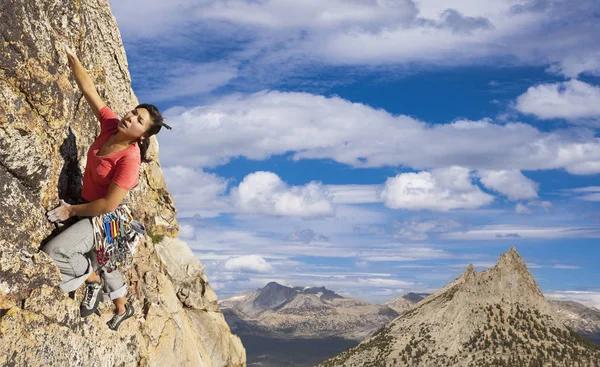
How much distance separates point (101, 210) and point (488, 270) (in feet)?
478

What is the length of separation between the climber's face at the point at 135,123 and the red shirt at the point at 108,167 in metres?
0.34

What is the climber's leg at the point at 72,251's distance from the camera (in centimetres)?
1210

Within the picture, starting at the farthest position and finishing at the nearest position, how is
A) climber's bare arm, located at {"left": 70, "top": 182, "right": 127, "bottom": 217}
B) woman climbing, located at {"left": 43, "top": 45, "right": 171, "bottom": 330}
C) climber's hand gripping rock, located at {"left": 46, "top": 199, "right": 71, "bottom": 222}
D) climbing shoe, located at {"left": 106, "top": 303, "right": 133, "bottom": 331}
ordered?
1. climbing shoe, located at {"left": 106, "top": 303, "right": 133, "bottom": 331}
2. climber's hand gripping rock, located at {"left": 46, "top": 199, "right": 71, "bottom": 222}
3. woman climbing, located at {"left": 43, "top": 45, "right": 171, "bottom": 330}
4. climber's bare arm, located at {"left": 70, "top": 182, "right": 127, "bottom": 217}

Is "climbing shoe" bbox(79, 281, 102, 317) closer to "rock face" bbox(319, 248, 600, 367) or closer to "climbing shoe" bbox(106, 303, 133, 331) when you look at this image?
"climbing shoe" bbox(106, 303, 133, 331)

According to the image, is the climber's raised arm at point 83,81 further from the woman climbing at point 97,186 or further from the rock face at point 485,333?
the rock face at point 485,333

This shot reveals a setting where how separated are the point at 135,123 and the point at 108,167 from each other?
113cm

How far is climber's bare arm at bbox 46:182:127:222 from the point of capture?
38.9 feet

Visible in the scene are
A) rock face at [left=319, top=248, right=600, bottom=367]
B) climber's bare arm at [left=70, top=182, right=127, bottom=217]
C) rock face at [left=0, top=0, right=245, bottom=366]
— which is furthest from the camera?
rock face at [left=319, top=248, right=600, bottom=367]

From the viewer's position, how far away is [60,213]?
12.4m

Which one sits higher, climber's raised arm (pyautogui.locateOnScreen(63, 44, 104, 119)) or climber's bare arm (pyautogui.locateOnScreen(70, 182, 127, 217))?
climber's raised arm (pyautogui.locateOnScreen(63, 44, 104, 119))

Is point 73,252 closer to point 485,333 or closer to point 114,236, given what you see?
point 114,236

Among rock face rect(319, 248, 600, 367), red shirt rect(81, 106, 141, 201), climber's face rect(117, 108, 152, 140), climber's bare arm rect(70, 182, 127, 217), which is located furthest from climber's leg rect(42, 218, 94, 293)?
rock face rect(319, 248, 600, 367)

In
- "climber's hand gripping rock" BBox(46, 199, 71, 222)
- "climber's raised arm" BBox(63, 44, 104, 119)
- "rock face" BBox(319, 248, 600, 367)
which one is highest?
"climber's raised arm" BBox(63, 44, 104, 119)

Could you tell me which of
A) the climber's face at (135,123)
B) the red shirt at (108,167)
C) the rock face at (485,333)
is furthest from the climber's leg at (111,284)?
the rock face at (485,333)
